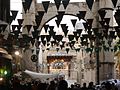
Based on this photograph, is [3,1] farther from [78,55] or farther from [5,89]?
[78,55]

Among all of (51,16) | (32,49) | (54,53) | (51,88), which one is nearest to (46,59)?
(54,53)

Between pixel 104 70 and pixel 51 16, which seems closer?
pixel 104 70

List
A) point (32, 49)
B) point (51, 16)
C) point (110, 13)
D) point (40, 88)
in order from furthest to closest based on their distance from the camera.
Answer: point (51, 16), point (32, 49), point (110, 13), point (40, 88)

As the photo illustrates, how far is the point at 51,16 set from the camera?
50438mm

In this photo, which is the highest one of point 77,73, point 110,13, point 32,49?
point 110,13

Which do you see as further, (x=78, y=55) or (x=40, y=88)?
(x=78, y=55)

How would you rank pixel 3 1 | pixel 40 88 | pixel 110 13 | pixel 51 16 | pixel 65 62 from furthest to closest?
pixel 65 62 → pixel 51 16 → pixel 110 13 → pixel 3 1 → pixel 40 88

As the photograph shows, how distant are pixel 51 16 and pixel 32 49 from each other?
720 cm

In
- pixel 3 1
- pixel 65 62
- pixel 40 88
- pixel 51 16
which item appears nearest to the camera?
pixel 40 88

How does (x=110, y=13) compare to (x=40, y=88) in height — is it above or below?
above

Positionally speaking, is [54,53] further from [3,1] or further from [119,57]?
[3,1]

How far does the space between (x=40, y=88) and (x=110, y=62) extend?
24401 mm

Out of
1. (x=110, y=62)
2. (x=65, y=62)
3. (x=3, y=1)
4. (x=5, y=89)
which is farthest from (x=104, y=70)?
(x=65, y=62)

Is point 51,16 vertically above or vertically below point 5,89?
above
